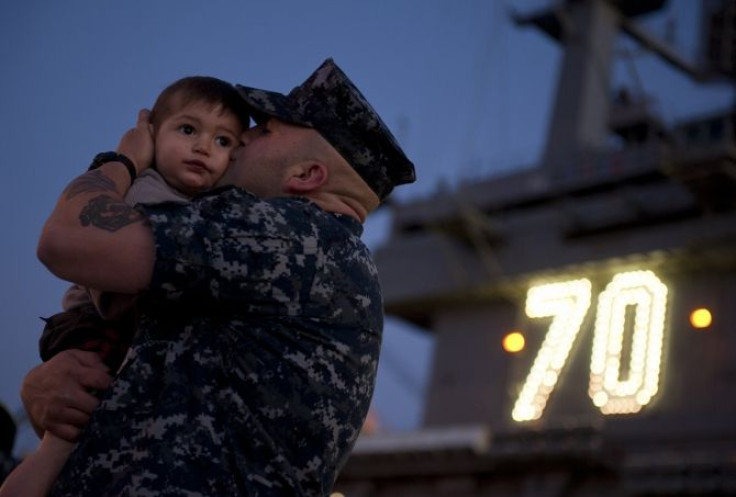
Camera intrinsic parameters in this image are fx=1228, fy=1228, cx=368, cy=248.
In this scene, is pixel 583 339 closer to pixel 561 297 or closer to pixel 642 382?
pixel 561 297

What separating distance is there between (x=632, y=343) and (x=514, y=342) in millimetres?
3657

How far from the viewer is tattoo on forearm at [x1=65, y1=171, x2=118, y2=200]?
10.0 ft

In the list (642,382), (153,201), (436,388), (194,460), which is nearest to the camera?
(194,460)

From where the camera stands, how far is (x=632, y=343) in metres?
26.8

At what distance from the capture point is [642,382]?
25672mm

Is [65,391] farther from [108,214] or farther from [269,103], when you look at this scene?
[269,103]

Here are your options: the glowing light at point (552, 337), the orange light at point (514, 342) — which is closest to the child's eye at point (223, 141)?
the glowing light at point (552, 337)

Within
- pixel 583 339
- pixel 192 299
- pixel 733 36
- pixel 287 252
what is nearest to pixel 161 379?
pixel 192 299

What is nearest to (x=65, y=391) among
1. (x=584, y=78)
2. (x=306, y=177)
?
(x=306, y=177)

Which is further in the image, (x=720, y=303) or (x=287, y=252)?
(x=720, y=303)

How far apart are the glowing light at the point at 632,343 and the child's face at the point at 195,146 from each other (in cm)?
2300

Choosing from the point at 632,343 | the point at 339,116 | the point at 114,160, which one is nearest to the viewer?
the point at 114,160

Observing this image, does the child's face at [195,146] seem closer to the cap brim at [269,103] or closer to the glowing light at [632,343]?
the cap brim at [269,103]

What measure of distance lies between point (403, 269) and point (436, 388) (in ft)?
12.2
